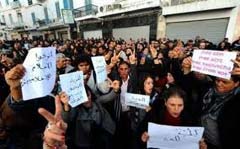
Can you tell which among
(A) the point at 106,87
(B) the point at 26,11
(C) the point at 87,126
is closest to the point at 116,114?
(A) the point at 106,87

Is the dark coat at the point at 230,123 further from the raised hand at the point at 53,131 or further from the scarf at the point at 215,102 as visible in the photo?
the raised hand at the point at 53,131

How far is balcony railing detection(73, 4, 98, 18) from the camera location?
20.3 meters

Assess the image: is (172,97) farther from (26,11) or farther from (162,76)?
(26,11)

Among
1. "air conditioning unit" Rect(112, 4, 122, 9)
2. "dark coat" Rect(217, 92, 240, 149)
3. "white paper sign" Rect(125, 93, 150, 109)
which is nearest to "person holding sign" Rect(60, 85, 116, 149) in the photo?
"white paper sign" Rect(125, 93, 150, 109)

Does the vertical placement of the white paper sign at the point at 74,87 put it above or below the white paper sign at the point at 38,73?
below

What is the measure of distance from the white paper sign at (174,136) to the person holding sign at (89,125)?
27.6 inches

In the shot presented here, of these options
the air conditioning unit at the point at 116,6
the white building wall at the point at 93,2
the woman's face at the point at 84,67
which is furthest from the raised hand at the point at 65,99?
the white building wall at the point at 93,2

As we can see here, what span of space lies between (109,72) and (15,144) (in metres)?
1.91

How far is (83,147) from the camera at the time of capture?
2676mm

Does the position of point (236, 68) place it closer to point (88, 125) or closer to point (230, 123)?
point (230, 123)

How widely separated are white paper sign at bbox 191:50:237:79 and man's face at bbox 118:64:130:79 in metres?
0.98

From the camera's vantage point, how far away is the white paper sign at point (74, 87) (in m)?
2.28

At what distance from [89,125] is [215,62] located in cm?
165

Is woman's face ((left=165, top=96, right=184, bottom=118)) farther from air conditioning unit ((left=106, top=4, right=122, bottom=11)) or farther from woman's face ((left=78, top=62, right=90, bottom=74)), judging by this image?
air conditioning unit ((left=106, top=4, right=122, bottom=11))
